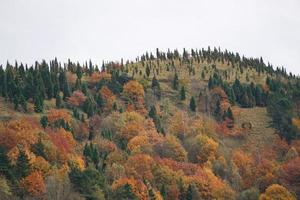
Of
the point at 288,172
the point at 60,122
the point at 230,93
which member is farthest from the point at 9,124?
the point at 230,93

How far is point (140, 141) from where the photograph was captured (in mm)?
146750

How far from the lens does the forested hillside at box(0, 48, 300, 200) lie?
355ft

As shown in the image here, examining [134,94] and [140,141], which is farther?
[134,94]

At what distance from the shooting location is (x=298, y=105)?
187375mm

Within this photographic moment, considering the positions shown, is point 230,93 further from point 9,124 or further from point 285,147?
point 9,124

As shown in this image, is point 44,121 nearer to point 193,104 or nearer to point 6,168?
point 6,168

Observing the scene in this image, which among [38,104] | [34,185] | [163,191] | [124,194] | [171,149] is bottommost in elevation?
[163,191]

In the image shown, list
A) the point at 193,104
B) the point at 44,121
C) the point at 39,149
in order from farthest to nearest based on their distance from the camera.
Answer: the point at 193,104 → the point at 44,121 → the point at 39,149

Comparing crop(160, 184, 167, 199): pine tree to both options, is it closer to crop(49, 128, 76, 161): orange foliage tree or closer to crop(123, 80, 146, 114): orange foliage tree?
crop(49, 128, 76, 161): orange foliage tree

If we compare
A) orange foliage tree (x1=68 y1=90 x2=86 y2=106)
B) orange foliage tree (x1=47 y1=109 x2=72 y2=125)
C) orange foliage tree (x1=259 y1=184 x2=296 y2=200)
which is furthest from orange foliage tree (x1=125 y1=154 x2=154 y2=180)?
orange foliage tree (x1=68 y1=90 x2=86 y2=106)

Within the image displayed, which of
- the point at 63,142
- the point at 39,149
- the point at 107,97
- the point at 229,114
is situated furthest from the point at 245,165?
the point at 107,97

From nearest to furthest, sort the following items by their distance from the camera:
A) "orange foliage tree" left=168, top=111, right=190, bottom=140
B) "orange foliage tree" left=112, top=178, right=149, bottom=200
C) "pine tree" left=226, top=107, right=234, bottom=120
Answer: "orange foliage tree" left=112, top=178, right=149, bottom=200 → "orange foliage tree" left=168, top=111, right=190, bottom=140 → "pine tree" left=226, top=107, right=234, bottom=120

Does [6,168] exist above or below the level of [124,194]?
above

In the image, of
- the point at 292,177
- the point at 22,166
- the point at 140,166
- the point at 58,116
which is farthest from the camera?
the point at 58,116
